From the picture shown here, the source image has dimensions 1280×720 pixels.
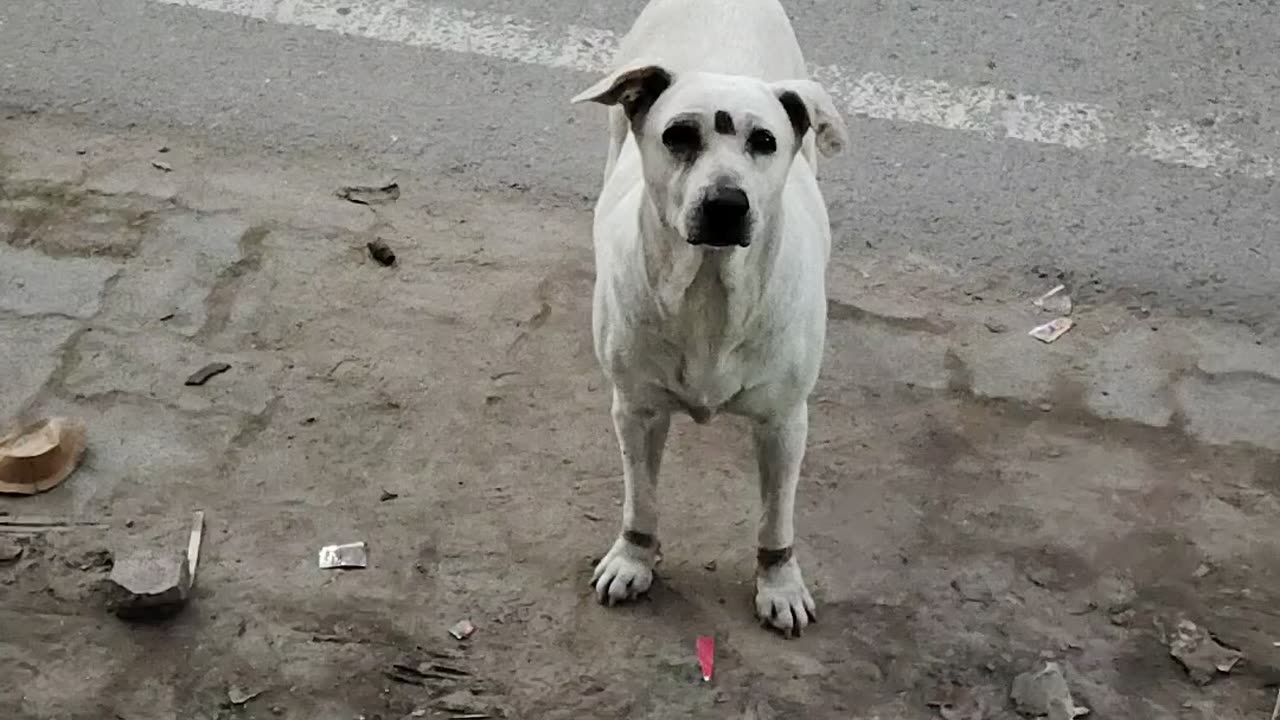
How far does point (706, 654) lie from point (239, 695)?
39.0 inches

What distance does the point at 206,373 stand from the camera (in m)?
3.76

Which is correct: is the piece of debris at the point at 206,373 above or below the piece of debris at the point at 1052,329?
below

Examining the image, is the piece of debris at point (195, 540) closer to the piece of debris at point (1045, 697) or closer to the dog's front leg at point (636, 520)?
the dog's front leg at point (636, 520)

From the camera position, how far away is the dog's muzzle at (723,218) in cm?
244

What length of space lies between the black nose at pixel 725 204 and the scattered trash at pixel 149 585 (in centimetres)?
150

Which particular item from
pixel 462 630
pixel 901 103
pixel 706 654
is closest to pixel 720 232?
pixel 706 654

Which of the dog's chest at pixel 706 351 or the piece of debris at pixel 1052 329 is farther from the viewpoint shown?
the piece of debris at pixel 1052 329

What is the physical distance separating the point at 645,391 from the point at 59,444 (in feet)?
A: 5.01

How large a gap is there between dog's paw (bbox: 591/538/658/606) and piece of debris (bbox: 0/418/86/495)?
52.7 inches

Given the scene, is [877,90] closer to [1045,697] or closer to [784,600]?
[784,600]

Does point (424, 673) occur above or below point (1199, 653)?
below

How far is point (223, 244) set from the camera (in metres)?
4.20

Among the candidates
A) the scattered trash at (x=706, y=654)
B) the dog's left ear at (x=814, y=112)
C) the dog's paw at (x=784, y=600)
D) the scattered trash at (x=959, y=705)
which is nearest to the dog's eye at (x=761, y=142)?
the dog's left ear at (x=814, y=112)

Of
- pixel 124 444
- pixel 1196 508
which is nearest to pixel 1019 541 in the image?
pixel 1196 508
